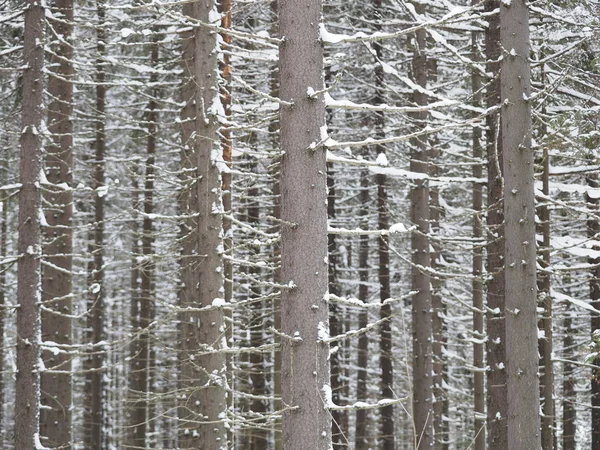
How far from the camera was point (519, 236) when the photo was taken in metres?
8.80

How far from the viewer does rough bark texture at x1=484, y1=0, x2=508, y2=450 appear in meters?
10.2

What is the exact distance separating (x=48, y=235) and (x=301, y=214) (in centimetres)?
1537

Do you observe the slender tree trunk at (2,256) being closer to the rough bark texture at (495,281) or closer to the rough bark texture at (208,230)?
the rough bark texture at (208,230)

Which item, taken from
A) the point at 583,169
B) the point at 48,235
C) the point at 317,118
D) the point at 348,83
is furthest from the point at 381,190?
the point at 317,118

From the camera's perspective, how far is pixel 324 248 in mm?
5051

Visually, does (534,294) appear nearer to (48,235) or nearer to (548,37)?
(548,37)

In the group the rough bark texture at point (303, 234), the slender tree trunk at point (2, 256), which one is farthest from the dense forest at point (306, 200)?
the slender tree trunk at point (2, 256)

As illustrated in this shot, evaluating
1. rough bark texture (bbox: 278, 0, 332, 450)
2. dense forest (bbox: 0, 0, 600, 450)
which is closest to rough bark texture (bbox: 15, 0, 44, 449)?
dense forest (bbox: 0, 0, 600, 450)

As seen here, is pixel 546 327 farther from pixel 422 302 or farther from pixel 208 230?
pixel 208 230

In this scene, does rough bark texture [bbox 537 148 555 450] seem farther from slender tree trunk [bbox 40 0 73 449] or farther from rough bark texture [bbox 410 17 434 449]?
slender tree trunk [bbox 40 0 73 449]

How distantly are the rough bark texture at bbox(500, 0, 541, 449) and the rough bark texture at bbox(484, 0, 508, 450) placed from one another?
102 centimetres

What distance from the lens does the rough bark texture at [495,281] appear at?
1016 cm

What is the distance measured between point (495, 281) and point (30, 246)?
6.96 metres

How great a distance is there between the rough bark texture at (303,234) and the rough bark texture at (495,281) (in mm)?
5475
